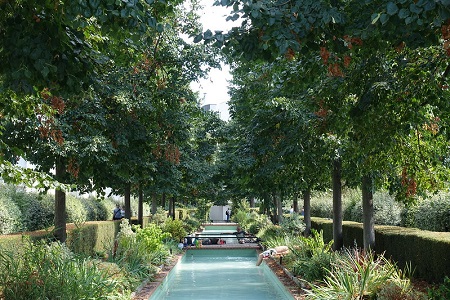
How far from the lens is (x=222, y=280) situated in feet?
59.0

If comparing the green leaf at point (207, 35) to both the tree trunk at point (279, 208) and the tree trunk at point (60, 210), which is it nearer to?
the tree trunk at point (60, 210)

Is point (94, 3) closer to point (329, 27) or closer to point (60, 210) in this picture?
point (329, 27)

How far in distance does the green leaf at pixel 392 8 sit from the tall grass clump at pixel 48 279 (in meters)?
6.16

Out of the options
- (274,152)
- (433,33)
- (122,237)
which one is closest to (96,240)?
(122,237)

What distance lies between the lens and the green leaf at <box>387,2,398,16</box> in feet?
15.1

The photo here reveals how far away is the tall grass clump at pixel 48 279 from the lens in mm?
8195

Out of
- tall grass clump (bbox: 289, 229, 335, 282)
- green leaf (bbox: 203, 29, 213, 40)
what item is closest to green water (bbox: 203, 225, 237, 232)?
tall grass clump (bbox: 289, 229, 335, 282)

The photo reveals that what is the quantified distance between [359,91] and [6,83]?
4.75 metres

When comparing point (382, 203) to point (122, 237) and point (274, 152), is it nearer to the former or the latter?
point (274, 152)

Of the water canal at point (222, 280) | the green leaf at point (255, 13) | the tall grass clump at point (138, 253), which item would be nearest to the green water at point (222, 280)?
the water canal at point (222, 280)

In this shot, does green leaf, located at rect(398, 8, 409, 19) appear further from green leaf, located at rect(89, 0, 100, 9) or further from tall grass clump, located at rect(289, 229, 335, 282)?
tall grass clump, located at rect(289, 229, 335, 282)

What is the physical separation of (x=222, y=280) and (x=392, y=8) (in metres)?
14.5

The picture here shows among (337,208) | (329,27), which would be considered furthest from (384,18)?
(337,208)

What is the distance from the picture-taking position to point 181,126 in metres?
15.4
